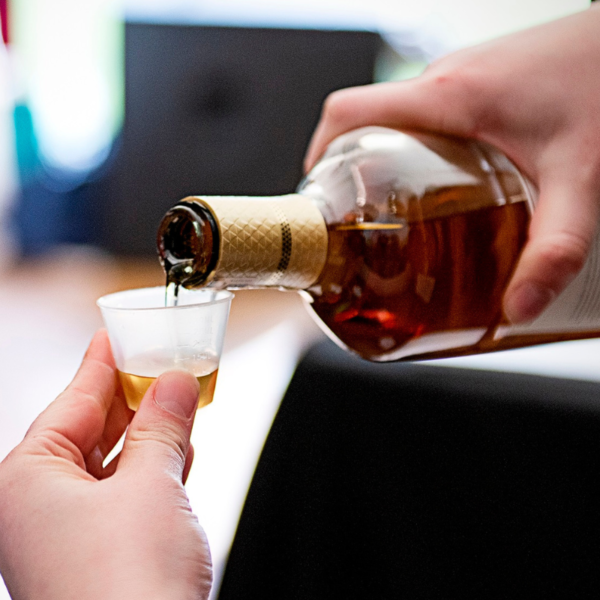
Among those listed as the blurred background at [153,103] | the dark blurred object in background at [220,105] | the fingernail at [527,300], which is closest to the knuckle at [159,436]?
the fingernail at [527,300]

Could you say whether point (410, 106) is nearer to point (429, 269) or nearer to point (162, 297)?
point (429, 269)

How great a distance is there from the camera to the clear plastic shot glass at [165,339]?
0.53 metres

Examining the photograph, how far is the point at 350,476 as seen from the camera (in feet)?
2.46

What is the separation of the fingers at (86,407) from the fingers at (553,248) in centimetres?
41

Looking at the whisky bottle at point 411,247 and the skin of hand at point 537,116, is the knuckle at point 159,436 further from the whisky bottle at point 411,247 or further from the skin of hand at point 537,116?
the skin of hand at point 537,116

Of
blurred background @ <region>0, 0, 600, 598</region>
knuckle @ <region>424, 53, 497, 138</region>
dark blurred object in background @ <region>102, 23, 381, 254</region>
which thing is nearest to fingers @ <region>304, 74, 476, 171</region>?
knuckle @ <region>424, 53, 497, 138</region>

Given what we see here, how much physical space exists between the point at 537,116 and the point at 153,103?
150cm

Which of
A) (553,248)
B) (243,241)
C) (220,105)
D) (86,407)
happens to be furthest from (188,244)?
(220,105)

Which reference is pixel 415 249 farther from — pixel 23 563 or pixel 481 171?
pixel 23 563

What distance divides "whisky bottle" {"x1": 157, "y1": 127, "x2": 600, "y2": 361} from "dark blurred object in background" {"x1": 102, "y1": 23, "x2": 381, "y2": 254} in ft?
4.00

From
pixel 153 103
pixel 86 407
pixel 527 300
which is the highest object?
pixel 153 103

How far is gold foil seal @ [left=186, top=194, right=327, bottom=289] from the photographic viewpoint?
0.50 m

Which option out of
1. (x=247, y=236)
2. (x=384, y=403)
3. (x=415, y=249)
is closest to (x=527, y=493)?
(x=384, y=403)

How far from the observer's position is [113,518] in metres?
0.44
